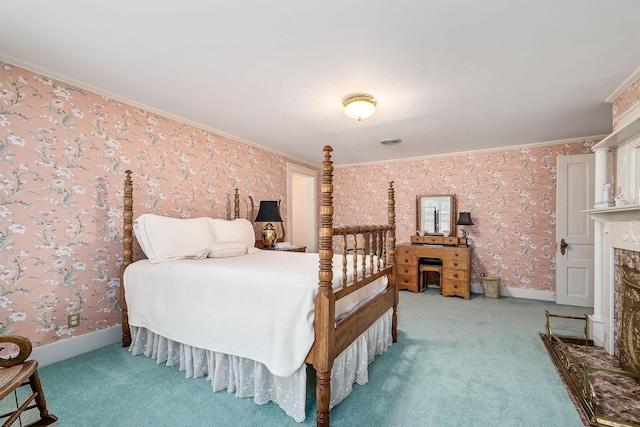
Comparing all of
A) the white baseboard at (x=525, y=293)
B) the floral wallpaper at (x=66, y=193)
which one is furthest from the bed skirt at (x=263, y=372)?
the white baseboard at (x=525, y=293)

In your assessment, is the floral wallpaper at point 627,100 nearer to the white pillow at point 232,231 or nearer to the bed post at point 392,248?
the bed post at point 392,248

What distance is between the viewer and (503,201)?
4602mm

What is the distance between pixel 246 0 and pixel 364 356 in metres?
2.33

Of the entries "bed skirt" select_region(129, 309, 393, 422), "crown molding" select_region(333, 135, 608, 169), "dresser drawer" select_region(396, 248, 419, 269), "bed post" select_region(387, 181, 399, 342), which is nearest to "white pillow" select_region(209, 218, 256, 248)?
"bed skirt" select_region(129, 309, 393, 422)

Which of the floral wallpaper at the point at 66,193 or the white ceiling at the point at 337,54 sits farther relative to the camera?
the floral wallpaper at the point at 66,193

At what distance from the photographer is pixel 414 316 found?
3.54 m

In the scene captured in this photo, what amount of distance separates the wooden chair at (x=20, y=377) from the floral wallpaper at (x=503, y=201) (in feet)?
16.1

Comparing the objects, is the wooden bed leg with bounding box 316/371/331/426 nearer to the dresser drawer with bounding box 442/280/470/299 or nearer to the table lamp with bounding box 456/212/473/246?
the dresser drawer with bounding box 442/280/470/299

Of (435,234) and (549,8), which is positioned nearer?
(549,8)

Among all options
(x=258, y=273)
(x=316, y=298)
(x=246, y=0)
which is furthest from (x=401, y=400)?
(x=246, y=0)

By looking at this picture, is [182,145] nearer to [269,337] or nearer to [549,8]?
[269,337]

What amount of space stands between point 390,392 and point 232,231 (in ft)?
7.23

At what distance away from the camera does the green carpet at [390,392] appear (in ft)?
5.58

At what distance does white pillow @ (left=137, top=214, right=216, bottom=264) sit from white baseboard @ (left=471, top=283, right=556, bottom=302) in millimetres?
4292
